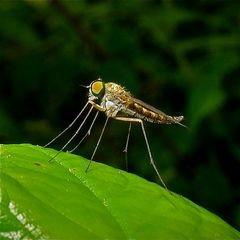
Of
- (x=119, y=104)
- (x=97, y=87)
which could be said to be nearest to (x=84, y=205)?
(x=97, y=87)

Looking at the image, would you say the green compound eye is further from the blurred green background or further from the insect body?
the blurred green background

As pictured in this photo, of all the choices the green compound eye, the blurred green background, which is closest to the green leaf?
the green compound eye

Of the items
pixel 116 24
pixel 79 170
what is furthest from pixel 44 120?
pixel 79 170

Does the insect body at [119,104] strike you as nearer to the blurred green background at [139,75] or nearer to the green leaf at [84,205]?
the green leaf at [84,205]

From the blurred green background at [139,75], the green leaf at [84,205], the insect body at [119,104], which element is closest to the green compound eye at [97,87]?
the insect body at [119,104]

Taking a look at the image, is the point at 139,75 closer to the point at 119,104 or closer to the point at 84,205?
the point at 119,104

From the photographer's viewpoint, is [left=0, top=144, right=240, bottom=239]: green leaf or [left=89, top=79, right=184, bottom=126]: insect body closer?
[left=0, top=144, right=240, bottom=239]: green leaf

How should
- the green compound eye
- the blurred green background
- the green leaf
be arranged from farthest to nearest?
the blurred green background
the green compound eye
the green leaf

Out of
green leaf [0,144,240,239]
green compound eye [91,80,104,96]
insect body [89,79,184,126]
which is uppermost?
green compound eye [91,80,104,96]
